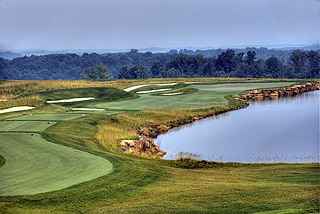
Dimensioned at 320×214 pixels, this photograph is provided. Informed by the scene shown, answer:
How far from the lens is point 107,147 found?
20.0 m

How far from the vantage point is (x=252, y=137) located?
25.4 metres

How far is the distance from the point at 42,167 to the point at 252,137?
15.1 meters

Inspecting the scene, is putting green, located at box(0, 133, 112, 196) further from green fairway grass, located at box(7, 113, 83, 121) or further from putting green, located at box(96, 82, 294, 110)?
putting green, located at box(96, 82, 294, 110)

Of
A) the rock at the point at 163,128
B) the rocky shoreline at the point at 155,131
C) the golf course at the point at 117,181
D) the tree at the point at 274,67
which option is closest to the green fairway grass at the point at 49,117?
the golf course at the point at 117,181

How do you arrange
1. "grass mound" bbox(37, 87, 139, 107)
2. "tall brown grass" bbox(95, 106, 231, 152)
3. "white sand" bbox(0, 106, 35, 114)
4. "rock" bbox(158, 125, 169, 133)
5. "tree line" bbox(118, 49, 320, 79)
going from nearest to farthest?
"tall brown grass" bbox(95, 106, 231, 152)
"rock" bbox(158, 125, 169, 133)
"white sand" bbox(0, 106, 35, 114)
"grass mound" bbox(37, 87, 139, 107)
"tree line" bbox(118, 49, 320, 79)

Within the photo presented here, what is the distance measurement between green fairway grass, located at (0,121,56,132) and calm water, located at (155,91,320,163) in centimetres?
664

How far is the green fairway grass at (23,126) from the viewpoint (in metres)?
21.2

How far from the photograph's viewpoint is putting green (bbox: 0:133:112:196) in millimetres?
11558

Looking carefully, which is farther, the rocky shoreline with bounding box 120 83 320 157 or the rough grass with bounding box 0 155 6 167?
the rocky shoreline with bounding box 120 83 320 157

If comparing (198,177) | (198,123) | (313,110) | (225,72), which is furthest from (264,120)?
(225,72)

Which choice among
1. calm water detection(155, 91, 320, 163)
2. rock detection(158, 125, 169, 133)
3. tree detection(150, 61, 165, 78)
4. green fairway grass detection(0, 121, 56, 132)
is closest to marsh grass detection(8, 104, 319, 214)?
calm water detection(155, 91, 320, 163)

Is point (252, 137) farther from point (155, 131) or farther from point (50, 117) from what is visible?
point (50, 117)

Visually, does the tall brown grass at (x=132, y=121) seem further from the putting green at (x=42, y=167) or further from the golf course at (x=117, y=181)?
the putting green at (x=42, y=167)

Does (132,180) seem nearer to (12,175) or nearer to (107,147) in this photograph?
(12,175)
